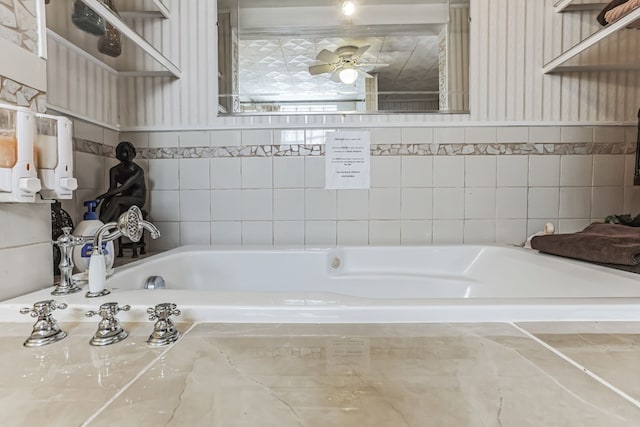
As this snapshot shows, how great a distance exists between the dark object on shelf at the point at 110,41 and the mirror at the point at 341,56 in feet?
1.45

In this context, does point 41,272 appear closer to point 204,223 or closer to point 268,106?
point 204,223

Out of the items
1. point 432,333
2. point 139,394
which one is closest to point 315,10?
point 432,333

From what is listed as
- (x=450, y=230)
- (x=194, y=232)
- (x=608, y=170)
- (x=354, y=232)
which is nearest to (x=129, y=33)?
(x=194, y=232)

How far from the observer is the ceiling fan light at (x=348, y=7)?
1723 millimetres

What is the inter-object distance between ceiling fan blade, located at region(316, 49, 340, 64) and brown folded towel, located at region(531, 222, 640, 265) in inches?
48.3

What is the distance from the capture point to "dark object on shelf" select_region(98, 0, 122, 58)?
134cm

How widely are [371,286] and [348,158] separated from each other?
0.61 metres

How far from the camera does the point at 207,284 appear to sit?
1.46 m

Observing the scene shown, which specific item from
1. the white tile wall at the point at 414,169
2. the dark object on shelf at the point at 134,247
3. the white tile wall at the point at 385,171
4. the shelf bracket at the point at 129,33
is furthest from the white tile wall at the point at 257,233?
the shelf bracket at the point at 129,33

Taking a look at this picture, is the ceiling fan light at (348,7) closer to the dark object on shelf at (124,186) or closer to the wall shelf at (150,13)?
the wall shelf at (150,13)

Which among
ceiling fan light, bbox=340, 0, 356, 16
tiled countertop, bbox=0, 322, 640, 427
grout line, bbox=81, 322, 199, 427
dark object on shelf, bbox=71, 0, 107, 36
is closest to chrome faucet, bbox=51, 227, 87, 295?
tiled countertop, bbox=0, 322, 640, 427

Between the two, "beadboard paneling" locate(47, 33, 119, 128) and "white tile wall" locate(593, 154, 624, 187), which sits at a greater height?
"beadboard paneling" locate(47, 33, 119, 128)

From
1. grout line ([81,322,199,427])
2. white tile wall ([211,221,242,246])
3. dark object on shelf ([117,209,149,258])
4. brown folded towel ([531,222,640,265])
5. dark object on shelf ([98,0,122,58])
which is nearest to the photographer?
grout line ([81,322,199,427])

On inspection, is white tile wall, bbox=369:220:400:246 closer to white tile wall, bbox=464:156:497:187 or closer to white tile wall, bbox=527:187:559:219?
white tile wall, bbox=464:156:497:187
